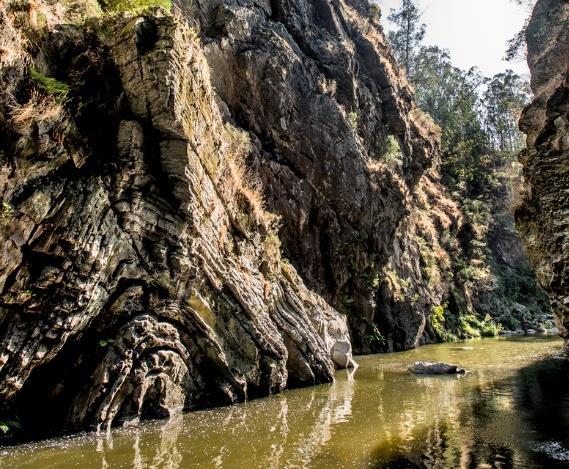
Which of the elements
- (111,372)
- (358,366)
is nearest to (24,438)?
(111,372)

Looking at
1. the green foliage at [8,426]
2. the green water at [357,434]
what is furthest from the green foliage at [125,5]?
the green water at [357,434]

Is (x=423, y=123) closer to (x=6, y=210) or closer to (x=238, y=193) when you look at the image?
(x=238, y=193)

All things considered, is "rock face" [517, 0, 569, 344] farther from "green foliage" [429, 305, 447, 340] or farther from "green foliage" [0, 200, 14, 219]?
"green foliage" [429, 305, 447, 340]

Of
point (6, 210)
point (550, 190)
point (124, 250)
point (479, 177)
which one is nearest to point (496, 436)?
point (550, 190)

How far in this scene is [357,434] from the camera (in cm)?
991

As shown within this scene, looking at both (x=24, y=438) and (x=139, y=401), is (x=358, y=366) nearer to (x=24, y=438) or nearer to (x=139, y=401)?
(x=139, y=401)

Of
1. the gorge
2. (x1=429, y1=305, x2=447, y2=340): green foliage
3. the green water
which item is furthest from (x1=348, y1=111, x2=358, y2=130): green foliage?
A: the green water

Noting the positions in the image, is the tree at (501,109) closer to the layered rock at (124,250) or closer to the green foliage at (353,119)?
the green foliage at (353,119)

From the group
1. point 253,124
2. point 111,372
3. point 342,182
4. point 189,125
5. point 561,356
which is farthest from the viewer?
point 342,182

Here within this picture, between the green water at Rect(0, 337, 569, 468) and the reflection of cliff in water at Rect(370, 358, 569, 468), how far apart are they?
0.02 m

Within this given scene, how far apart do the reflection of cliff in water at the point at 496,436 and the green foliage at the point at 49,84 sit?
11.2 metres

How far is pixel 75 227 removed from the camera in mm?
11102

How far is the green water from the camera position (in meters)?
8.27

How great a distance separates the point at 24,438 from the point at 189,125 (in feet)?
30.7
